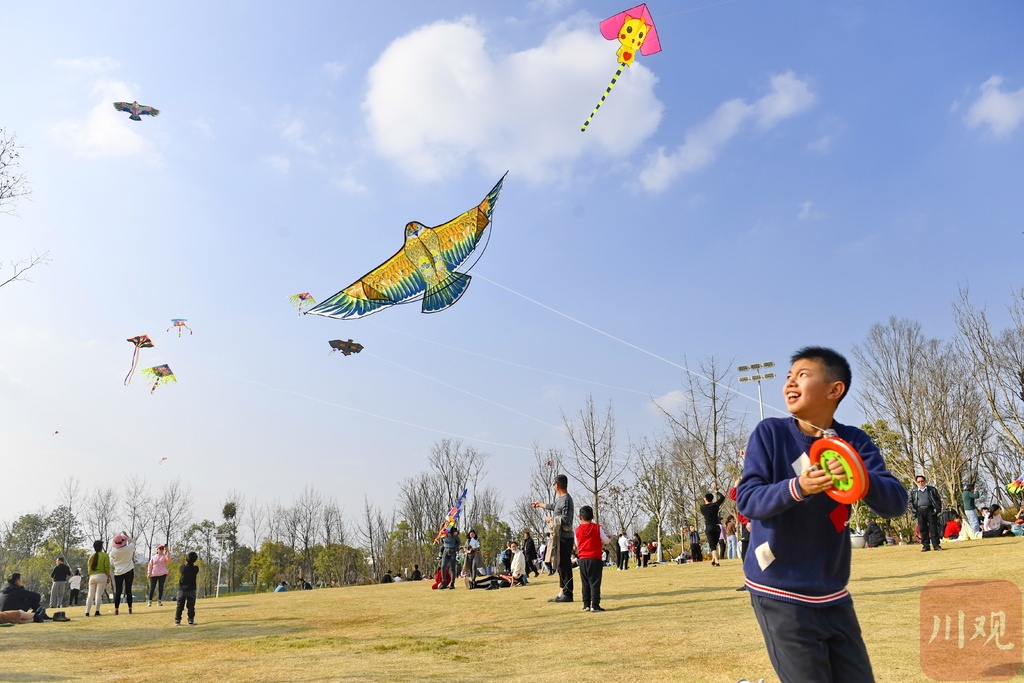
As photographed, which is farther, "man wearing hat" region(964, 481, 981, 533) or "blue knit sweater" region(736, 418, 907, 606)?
"man wearing hat" region(964, 481, 981, 533)

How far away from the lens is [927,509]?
17891 mm

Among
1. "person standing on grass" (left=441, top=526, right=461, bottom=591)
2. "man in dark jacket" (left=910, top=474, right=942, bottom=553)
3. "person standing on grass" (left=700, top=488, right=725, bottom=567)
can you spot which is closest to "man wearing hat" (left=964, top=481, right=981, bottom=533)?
"man in dark jacket" (left=910, top=474, right=942, bottom=553)

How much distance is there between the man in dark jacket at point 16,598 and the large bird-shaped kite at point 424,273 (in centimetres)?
955

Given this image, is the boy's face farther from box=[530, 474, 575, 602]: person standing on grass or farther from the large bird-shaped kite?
the large bird-shaped kite

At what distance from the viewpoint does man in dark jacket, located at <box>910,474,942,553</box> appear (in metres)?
17.8

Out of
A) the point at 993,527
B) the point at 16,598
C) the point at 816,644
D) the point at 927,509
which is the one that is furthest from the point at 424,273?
the point at 993,527

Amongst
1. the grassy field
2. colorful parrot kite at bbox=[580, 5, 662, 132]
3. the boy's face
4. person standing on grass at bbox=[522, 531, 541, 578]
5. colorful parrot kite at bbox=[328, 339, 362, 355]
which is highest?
colorful parrot kite at bbox=[580, 5, 662, 132]

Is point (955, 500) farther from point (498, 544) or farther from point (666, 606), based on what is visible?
point (498, 544)

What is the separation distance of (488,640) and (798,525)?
6.68m

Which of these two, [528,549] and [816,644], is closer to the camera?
[816,644]

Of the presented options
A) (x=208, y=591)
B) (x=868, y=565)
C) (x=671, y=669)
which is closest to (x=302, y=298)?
(x=671, y=669)

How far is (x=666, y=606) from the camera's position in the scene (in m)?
11.6

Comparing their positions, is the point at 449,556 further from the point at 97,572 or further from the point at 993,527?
the point at 993,527

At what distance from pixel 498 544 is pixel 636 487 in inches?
603
